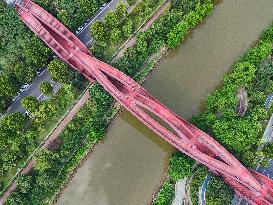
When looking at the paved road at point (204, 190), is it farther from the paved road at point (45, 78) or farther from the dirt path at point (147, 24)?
the paved road at point (45, 78)

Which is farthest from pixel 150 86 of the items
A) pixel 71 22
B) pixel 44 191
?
pixel 44 191

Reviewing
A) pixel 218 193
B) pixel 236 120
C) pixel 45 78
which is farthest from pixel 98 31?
pixel 218 193

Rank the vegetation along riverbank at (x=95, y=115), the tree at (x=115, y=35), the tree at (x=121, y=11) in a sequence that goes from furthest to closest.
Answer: the tree at (x=121, y=11) < the tree at (x=115, y=35) < the vegetation along riverbank at (x=95, y=115)

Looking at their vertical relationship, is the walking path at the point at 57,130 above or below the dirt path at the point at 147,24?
below

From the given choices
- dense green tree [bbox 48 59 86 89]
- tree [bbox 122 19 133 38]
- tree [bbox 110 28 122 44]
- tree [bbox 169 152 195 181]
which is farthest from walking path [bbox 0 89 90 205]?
tree [bbox 169 152 195 181]

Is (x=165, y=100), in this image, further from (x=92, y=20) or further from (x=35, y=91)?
(x=35, y=91)

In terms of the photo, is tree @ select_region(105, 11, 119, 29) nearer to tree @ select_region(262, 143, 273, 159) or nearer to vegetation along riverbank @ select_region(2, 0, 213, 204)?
vegetation along riverbank @ select_region(2, 0, 213, 204)

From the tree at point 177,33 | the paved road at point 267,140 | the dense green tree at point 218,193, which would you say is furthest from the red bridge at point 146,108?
Result: the tree at point 177,33
